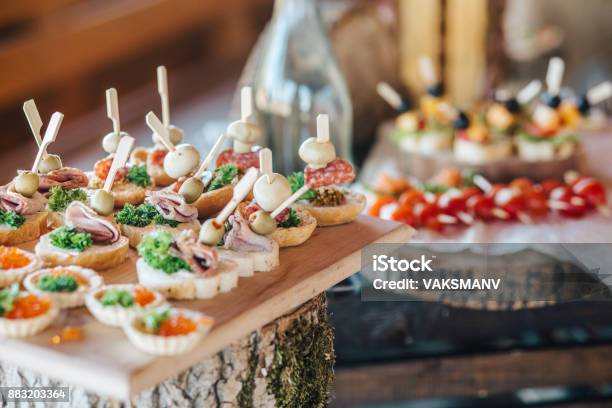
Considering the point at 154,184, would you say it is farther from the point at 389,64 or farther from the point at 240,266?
the point at 389,64

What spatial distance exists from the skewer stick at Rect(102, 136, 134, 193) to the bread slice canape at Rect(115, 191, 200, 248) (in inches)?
3.1

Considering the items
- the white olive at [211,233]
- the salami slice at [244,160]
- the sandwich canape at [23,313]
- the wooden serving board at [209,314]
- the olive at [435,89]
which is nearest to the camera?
the wooden serving board at [209,314]

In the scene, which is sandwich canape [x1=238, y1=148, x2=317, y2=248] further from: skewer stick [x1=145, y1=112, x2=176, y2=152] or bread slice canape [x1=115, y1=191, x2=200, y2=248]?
skewer stick [x1=145, y1=112, x2=176, y2=152]

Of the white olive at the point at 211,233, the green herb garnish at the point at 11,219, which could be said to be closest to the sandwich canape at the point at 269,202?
the white olive at the point at 211,233

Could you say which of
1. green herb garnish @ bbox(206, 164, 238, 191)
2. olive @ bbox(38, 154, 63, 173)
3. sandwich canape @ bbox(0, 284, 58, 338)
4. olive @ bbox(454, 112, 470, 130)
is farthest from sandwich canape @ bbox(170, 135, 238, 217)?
olive @ bbox(454, 112, 470, 130)

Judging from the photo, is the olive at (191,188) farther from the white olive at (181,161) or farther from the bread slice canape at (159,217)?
the white olive at (181,161)

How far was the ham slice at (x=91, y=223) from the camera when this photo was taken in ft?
6.96

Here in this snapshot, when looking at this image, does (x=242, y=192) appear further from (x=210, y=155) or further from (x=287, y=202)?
(x=210, y=155)

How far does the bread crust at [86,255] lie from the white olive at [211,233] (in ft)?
0.68

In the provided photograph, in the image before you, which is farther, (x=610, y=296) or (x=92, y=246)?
(x=610, y=296)

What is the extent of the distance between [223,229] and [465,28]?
3.30 metres

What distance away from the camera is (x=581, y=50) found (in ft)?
25.5

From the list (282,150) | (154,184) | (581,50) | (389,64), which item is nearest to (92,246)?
(154,184)

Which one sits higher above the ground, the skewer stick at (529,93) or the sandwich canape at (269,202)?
the skewer stick at (529,93)
